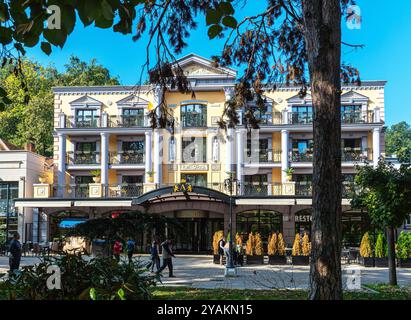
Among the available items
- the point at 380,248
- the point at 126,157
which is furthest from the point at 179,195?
the point at 380,248

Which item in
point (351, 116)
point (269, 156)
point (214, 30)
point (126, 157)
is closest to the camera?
point (214, 30)

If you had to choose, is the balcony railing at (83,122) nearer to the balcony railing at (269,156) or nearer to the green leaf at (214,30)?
the balcony railing at (269,156)

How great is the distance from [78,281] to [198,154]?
95.7 ft

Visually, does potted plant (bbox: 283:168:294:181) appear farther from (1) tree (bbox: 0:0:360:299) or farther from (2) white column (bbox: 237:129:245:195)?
(1) tree (bbox: 0:0:360:299)

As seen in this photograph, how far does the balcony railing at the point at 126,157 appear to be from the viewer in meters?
36.4

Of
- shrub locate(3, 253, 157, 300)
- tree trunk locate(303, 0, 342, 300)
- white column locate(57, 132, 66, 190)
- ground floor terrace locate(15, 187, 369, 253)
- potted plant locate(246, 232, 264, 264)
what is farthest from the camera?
white column locate(57, 132, 66, 190)

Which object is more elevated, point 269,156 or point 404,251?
point 269,156

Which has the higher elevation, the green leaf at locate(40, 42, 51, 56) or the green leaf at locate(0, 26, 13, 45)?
the green leaf at locate(0, 26, 13, 45)

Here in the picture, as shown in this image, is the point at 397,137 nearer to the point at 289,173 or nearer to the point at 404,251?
the point at 289,173

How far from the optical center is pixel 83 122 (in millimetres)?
37125

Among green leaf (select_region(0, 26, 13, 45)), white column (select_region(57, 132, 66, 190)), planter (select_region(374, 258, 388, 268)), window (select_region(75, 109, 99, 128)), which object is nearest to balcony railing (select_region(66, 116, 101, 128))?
window (select_region(75, 109, 99, 128))

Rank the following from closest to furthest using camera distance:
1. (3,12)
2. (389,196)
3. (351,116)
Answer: (3,12)
(389,196)
(351,116)

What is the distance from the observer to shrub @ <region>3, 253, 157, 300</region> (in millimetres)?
6489

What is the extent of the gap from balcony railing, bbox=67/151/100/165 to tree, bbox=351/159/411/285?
2468 cm
